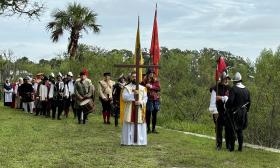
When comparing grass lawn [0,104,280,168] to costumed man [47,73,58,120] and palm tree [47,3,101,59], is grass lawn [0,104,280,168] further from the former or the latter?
palm tree [47,3,101,59]

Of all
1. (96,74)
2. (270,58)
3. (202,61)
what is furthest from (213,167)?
(96,74)

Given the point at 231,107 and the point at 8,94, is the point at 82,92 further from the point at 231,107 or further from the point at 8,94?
the point at 8,94

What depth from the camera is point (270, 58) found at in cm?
1469

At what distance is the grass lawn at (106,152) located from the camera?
365 inches

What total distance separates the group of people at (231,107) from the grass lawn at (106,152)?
0.41 m

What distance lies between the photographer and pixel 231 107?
1134cm

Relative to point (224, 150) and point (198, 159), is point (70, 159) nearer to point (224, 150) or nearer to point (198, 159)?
point (198, 159)

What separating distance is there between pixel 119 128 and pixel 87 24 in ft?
52.3

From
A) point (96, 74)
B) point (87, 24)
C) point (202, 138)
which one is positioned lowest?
point (202, 138)

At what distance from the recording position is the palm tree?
1184 inches

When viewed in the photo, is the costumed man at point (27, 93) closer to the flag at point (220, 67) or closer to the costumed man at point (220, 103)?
the costumed man at point (220, 103)

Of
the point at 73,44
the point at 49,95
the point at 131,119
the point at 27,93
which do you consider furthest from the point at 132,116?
the point at 73,44

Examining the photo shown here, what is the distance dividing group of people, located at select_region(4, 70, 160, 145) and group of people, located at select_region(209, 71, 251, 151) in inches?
69.4

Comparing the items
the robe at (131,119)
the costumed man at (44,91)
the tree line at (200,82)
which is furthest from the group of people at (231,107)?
the costumed man at (44,91)
